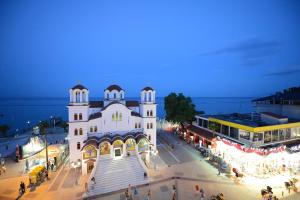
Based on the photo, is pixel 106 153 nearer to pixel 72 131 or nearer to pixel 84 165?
pixel 84 165

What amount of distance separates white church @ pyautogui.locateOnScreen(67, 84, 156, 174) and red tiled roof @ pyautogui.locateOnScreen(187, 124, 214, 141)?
10385 mm

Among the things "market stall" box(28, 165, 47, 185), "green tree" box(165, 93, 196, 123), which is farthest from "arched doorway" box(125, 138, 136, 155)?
"green tree" box(165, 93, 196, 123)

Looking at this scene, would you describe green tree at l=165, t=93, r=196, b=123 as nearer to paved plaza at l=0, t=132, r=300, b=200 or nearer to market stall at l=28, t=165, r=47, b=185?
paved plaza at l=0, t=132, r=300, b=200

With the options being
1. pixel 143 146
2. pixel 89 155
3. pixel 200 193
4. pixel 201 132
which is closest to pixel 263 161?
pixel 200 193

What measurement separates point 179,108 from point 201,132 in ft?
24.4

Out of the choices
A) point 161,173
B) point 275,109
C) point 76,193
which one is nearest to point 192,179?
point 161,173

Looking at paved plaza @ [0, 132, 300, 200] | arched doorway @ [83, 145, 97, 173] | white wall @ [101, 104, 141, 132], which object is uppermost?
white wall @ [101, 104, 141, 132]

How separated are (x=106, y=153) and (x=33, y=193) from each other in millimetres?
9546

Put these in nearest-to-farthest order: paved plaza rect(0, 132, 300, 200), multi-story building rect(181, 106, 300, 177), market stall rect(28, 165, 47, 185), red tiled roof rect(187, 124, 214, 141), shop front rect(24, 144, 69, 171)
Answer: paved plaza rect(0, 132, 300, 200) → market stall rect(28, 165, 47, 185) → multi-story building rect(181, 106, 300, 177) → shop front rect(24, 144, 69, 171) → red tiled roof rect(187, 124, 214, 141)

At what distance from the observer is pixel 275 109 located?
3894cm

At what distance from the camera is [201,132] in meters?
36.3

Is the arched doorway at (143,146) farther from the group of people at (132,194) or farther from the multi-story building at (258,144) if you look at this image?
the multi-story building at (258,144)

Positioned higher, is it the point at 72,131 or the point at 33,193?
the point at 72,131

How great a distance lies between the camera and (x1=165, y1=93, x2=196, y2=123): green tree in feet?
133
